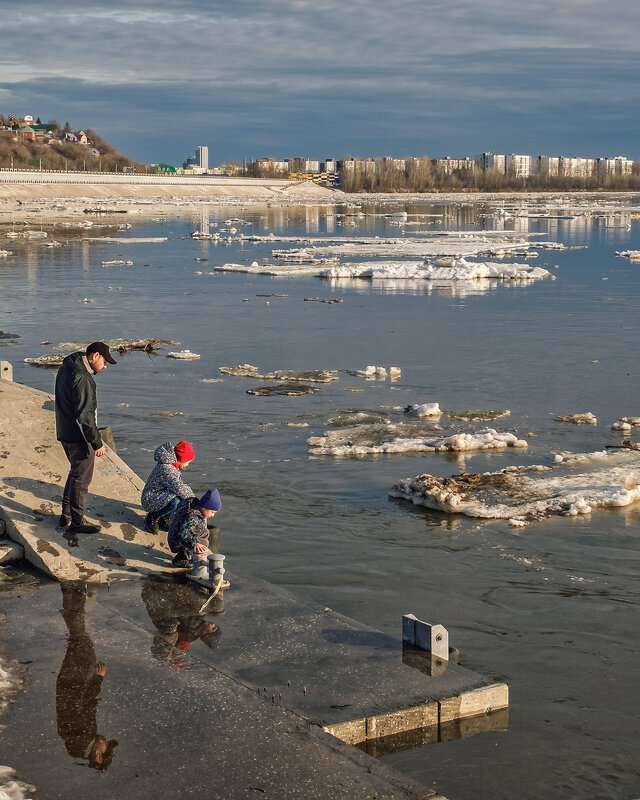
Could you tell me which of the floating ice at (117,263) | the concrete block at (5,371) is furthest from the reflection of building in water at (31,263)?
the concrete block at (5,371)

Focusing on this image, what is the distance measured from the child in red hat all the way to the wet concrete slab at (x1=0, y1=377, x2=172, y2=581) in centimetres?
16

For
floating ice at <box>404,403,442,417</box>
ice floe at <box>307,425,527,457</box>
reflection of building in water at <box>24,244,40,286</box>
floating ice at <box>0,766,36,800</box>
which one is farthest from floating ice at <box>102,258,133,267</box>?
floating ice at <box>0,766,36,800</box>

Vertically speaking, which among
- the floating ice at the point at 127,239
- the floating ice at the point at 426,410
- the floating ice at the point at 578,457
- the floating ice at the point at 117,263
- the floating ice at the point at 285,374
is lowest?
the floating ice at the point at 578,457

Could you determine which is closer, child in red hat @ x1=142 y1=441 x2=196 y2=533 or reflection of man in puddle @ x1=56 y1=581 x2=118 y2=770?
reflection of man in puddle @ x1=56 y1=581 x2=118 y2=770

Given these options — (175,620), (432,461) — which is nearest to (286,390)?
(432,461)

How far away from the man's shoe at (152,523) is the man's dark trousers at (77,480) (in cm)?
49

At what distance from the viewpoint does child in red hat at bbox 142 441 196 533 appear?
26.1ft

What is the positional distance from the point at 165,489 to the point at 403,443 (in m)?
4.54

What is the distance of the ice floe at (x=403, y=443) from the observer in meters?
11.8

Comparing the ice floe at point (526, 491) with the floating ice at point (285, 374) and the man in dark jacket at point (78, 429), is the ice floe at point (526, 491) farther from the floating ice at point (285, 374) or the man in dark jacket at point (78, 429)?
the floating ice at point (285, 374)

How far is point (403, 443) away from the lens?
39.4 feet

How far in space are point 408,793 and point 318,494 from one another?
5.67 m

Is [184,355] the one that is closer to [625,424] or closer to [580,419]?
[580,419]

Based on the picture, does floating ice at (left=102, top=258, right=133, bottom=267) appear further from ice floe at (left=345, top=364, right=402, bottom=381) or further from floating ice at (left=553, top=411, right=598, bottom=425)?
floating ice at (left=553, top=411, right=598, bottom=425)
